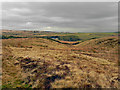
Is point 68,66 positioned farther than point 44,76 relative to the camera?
Yes

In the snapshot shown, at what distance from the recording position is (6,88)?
12312mm

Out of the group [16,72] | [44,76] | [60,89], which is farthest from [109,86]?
[16,72]

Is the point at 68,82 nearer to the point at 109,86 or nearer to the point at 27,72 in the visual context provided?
the point at 109,86

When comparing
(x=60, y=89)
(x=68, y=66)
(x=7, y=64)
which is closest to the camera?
(x=60, y=89)

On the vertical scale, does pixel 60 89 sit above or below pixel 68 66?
below

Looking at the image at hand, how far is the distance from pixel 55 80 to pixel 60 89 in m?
1.95

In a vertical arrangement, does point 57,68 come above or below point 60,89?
above

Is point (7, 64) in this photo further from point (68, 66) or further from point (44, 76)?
point (68, 66)

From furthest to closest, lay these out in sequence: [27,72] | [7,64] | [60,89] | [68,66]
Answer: [7,64], [68,66], [27,72], [60,89]

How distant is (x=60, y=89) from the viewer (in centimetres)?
1181

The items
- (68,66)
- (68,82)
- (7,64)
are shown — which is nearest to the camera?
(68,82)

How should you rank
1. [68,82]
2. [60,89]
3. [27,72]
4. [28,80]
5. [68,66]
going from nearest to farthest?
[60,89], [68,82], [28,80], [27,72], [68,66]

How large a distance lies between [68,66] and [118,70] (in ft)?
31.0

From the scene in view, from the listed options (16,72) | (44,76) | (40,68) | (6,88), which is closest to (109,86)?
(44,76)
